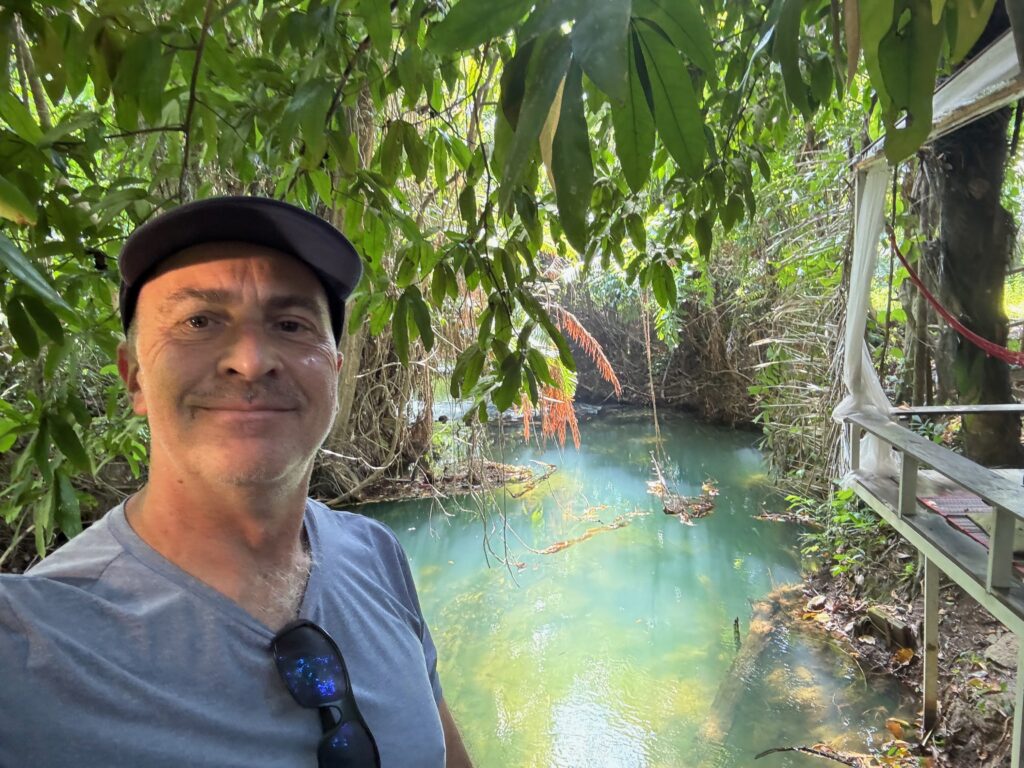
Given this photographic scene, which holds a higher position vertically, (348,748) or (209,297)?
(209,297)

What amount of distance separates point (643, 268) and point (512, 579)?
3.36 m

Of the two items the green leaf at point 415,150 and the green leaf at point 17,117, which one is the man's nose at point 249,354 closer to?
the green leaf at point 17,117

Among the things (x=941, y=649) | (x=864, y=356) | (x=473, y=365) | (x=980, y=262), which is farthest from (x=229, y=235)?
(x=941, y=649)

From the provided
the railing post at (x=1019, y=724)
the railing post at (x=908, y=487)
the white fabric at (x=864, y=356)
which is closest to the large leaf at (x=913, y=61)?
the railing post at (x=1019, y=724)

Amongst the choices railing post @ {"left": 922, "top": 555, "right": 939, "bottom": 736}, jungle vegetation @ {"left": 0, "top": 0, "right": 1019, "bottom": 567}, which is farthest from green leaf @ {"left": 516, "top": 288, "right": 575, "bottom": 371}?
railing post @ {"left": 922, "top": 555, "right": 939, "bottom": 736}

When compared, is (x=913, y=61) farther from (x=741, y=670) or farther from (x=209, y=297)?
(x=741, y=670)

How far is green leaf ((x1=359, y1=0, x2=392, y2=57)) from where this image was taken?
2.34 ft

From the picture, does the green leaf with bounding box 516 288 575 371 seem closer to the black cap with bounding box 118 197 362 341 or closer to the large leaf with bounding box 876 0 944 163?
the black cap with bounding box 118 197 362 341

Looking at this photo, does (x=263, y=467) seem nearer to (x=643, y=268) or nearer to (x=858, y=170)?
(x=643, y=268)

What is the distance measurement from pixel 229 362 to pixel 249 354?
0.08 ft

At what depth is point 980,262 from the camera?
3133 millimetres

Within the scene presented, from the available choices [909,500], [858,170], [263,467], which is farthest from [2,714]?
[858,170]

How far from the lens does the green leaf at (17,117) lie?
718mm

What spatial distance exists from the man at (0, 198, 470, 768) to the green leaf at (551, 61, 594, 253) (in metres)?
0.52
